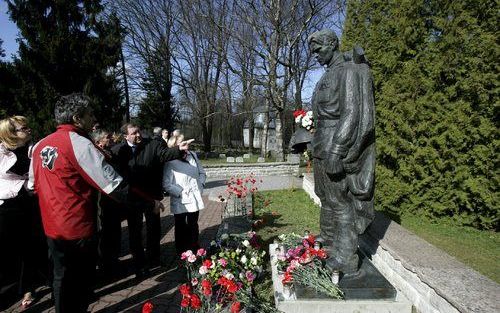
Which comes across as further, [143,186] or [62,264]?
[143,186]

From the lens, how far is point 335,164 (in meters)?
3.20

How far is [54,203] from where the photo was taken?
9.14 feet

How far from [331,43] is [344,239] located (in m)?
2.00

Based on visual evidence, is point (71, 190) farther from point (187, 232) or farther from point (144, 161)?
point (187, 232)

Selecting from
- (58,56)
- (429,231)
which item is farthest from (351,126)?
(58,56)

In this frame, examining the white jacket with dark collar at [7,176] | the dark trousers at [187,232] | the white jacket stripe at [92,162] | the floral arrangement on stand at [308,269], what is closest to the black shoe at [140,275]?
the dark trousers at [187,232]

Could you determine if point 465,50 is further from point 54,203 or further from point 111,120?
point 111,120

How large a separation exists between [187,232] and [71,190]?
2.36 m

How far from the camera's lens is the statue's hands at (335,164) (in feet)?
10.5

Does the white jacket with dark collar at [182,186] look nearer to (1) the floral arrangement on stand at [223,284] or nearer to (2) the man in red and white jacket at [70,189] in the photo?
(1) the floral arrangement on stand at [223,284]

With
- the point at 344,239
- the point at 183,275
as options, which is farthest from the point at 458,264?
the point at 183,275

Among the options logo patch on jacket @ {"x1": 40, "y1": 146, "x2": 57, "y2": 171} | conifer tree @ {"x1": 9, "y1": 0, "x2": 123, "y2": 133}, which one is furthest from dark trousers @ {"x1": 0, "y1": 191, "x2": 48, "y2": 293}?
conifer tree @ {"x1": 9, "y1": 0, "x2": 123, "y2": 133}

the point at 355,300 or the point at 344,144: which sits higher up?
the point at 344,144

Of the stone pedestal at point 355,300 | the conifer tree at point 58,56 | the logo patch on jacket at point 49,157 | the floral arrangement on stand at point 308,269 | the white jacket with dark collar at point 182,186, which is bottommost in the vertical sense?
the stone pedestal at point 355,300
